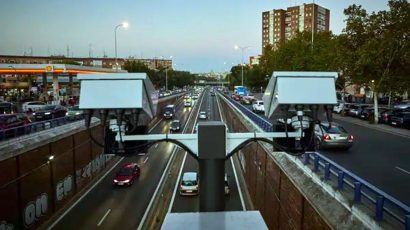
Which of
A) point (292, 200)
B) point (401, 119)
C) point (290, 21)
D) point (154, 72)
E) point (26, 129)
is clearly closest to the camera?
point (292, 200)

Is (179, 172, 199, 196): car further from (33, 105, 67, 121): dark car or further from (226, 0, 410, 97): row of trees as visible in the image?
(226, 0, 410, 97): row of trees

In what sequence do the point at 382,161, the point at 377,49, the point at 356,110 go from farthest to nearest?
the point at 356,110, the point at 377,49, the point at 382,161

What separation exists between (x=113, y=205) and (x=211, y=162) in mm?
19807

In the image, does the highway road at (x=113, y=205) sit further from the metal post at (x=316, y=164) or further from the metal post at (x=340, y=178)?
the metal post at (x=340, y=178)

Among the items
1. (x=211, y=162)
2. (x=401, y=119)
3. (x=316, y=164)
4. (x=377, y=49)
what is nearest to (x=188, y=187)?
(x=316, y=164)

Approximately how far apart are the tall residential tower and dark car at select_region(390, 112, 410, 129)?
132949 mm

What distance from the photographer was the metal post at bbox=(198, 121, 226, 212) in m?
4.77

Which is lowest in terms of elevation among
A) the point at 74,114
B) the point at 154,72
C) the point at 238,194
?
the point at 238,194

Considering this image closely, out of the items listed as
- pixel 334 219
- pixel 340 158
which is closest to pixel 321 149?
pixel 340 158

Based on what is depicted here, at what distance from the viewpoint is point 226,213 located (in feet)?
15.1

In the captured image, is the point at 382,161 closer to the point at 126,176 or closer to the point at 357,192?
the point at 357,192

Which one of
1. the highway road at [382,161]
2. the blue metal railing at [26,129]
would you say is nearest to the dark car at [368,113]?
the highway road at [382,161]

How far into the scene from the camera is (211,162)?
15.7 feet

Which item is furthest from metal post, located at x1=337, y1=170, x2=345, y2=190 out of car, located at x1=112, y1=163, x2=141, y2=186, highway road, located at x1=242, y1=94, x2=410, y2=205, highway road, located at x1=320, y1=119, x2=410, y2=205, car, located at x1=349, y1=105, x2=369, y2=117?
car, located at x1=349, y1=105, x2=369, y2=117
